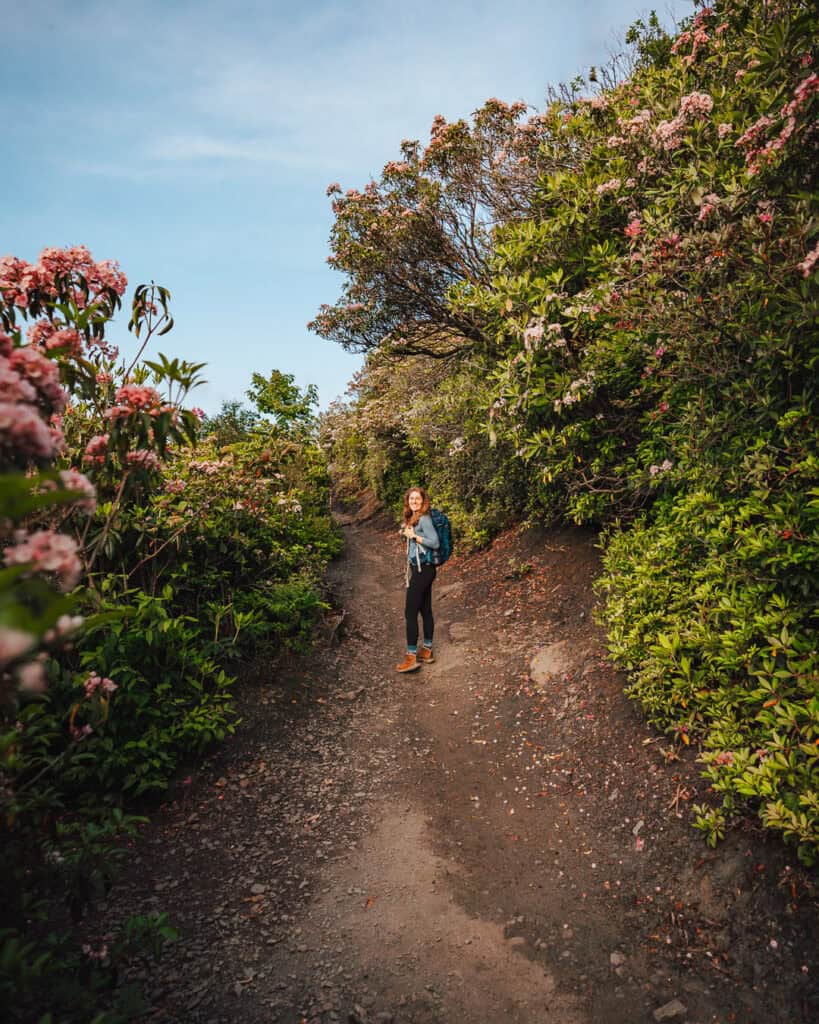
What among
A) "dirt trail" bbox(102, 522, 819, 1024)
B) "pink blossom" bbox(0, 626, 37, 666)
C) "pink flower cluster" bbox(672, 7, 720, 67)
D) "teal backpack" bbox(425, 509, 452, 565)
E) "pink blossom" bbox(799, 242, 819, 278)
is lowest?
"dirt trail" bbox(102, 522, 819, 1024)

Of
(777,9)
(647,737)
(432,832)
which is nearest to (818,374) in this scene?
(647,737)

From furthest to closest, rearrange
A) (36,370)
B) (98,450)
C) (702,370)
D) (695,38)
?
(695,38) < (702,370) < (98,450) < (36,370)

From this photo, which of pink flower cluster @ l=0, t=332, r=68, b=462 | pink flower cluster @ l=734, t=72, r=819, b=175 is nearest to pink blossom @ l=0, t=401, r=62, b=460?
pink flower cluster @ l=0, t=332, r=68, b=462

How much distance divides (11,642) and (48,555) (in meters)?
0.33

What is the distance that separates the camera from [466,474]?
11648 mm

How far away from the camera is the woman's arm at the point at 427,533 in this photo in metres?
6.59

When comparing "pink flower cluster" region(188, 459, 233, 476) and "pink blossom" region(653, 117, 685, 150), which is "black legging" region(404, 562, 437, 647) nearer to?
"pink flower cluster" region(188, 459, 233, 476)

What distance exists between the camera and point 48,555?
1.21 metres

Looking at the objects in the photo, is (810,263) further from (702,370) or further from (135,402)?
(135,402)

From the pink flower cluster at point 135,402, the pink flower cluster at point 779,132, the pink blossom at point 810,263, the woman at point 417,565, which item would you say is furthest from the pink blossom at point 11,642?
the woman at point 417,565

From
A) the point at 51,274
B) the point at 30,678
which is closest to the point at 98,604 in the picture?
the point at 51,274

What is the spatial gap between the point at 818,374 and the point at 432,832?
4080mm

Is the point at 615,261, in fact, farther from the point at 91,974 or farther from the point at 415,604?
the point at 91,974

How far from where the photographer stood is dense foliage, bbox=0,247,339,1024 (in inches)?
54.6
